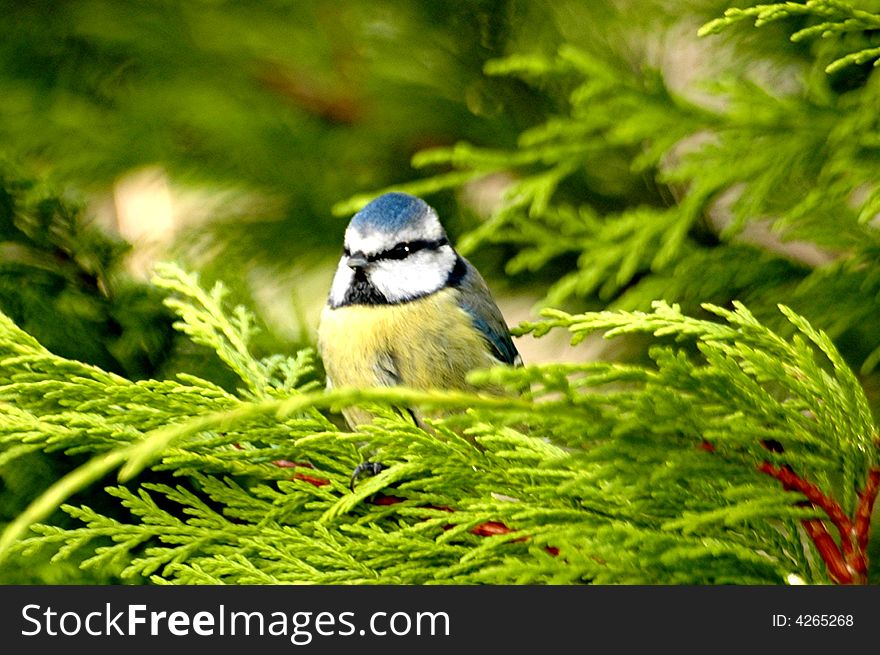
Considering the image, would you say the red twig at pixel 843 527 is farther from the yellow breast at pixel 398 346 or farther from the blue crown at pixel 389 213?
the blue crown at pixel 389 213

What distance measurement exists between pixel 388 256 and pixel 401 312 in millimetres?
106

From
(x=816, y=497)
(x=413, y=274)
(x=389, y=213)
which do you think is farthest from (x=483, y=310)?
Answer: (x=816, y=497)

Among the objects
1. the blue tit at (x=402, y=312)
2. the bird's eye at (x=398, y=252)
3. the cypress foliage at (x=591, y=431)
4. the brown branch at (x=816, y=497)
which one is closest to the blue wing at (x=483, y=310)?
the blue tit at (x=402, y=312)

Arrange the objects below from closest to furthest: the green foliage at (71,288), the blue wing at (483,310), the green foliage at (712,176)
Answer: the green foliage at (712,176)
the green foliage at (71,288)
the blue wing at (483,310)

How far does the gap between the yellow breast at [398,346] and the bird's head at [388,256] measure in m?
0.03

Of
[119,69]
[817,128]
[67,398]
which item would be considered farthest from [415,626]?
[119,69]

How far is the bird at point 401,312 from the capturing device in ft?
5.62

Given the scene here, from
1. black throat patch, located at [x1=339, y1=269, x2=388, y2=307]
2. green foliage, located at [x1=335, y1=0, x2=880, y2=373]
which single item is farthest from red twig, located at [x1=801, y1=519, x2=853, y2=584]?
black throat patch, located at [x1=339, y1=269, x2=388, y2=307]

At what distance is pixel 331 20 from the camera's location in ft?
6.76

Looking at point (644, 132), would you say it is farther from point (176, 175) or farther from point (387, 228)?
point (176, 175)

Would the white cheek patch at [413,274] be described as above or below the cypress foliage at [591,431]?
above

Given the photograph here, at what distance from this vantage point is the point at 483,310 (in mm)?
1870

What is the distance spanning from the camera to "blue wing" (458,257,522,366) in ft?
6.05

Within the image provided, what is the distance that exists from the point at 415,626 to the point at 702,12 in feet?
4.38
